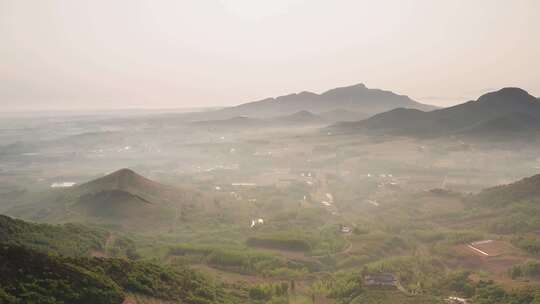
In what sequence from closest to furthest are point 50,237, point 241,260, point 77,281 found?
point 77,281
point 50,237
point 241,260

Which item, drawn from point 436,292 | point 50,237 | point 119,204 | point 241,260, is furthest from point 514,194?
point 50,237

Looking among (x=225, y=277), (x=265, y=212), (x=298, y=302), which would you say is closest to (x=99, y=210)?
(x=265, y=212)

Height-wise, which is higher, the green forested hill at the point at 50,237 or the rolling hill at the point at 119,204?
the green forested hill at the point at 50,237

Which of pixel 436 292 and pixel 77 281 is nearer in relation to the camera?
pixel 77 281

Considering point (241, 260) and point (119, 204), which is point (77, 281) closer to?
point (241, 260)

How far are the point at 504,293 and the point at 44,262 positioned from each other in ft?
255

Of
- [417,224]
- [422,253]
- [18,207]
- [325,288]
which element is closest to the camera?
[325,288]

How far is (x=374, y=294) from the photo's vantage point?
80688mm

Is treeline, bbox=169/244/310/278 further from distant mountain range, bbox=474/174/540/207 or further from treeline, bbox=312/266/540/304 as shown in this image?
distant mountain range, bbox=474/174/540/207

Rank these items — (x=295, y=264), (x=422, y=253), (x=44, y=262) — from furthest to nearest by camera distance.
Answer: (x=422, y=253)
(x=295, y=264)
(x=44, y=262)

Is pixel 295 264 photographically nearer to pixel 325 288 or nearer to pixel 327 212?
pixel 325 288

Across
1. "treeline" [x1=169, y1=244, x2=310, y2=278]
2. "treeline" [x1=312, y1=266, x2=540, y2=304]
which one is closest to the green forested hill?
"treeline" [x1=169, y1=244, x2=310, y2=278]

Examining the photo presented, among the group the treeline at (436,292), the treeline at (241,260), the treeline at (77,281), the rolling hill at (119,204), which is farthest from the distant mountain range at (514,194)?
the treeline at (77,281)

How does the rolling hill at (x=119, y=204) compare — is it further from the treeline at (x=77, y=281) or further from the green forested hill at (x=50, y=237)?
the treeline at (x=77, y=281)
